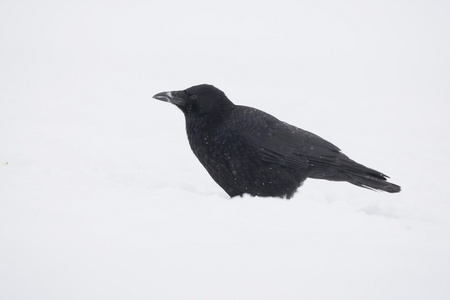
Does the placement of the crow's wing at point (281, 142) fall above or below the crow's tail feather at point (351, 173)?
above

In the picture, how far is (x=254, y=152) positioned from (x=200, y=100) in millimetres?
817

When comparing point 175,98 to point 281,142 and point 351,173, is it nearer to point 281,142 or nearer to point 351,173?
point 281,142

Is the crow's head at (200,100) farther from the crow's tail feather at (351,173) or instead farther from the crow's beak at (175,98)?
the crow's tail feather at (351,173)

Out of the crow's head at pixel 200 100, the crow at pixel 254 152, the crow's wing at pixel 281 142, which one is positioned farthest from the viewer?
the crow's head at pixel 200 100

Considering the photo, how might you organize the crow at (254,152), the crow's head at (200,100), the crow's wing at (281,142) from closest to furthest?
the crow at (254,152)
the crow's wing at (281,142)
the crow's head at (200,100)

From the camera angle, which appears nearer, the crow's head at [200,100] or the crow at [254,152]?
the crow at [254,152]

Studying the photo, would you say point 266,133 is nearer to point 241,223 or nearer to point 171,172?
point 171,172

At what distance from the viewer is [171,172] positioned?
5.21m

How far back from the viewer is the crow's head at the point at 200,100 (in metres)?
4.89

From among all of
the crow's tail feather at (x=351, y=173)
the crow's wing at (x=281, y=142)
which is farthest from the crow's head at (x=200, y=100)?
the crow's tail feather at (x=351, y=173)

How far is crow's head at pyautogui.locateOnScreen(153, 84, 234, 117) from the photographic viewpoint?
192 inches

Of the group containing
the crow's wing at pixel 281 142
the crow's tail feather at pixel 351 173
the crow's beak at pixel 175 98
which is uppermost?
the crow's beak at pixel 175 98

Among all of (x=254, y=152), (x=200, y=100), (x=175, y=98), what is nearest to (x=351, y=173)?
(x=254, y=152)

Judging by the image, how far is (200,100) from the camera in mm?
4914
